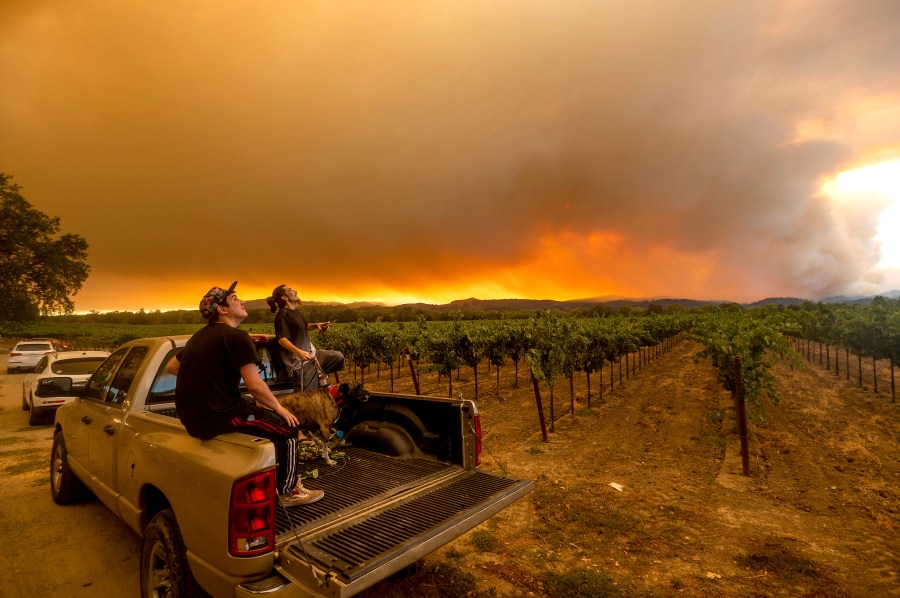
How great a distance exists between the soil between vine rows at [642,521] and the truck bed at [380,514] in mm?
898

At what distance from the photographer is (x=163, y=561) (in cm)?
284

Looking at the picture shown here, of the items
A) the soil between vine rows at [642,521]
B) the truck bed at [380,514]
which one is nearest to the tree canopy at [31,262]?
the soil between vine rows at [642,521]

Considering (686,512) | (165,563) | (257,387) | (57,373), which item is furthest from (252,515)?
(57,373)

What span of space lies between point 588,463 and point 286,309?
6029mm

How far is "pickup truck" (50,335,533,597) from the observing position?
2.19 metres

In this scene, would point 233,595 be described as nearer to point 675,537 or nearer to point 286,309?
point 286,309

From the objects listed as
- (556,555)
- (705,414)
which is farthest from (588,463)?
(705,414)

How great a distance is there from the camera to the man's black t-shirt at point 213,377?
262 centimetres

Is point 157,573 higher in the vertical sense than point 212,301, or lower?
lower

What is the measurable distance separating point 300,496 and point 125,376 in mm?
2164

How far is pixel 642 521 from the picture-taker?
5.40m

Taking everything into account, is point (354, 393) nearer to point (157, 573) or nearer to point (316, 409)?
point (316, 409)

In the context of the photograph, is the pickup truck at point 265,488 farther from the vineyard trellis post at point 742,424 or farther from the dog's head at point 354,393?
the vineyard trellis post at point 742,424

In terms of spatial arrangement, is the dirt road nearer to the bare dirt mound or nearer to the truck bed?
the truck bed
